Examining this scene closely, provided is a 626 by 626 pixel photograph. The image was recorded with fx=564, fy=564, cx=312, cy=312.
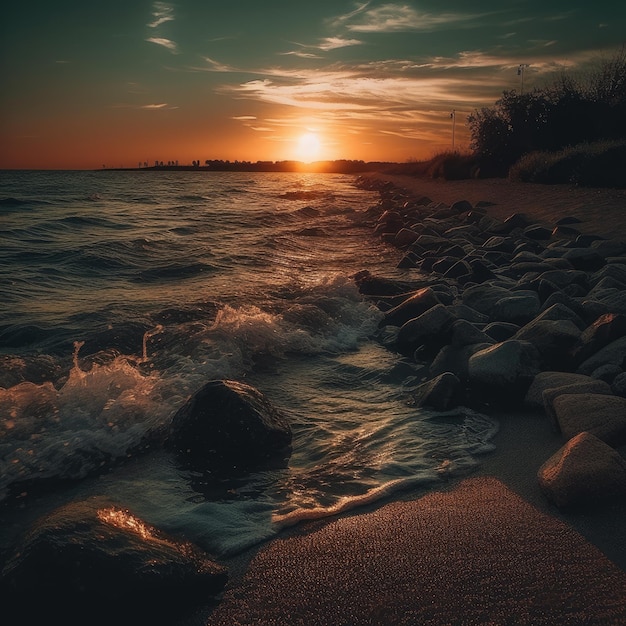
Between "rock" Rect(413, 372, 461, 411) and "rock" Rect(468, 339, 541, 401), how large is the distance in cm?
22

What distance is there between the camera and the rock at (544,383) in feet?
13.3

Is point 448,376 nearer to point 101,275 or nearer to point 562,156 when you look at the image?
point 101,275

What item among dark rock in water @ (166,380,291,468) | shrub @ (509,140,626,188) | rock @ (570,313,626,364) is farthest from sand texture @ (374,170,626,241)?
dark rock in water @ (166,380,291,468)

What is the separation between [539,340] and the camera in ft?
16.3

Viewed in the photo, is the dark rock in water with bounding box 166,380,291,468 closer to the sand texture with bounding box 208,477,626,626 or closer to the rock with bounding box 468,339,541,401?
the sand texture with bounding box 208,477,626,626

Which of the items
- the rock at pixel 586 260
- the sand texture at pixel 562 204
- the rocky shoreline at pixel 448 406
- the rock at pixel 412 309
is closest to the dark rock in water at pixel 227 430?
the rocky shoreline at pixel 448 406

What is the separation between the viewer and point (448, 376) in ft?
14.8

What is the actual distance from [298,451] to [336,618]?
169 centimetres

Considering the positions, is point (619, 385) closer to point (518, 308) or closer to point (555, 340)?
point (555, 340)

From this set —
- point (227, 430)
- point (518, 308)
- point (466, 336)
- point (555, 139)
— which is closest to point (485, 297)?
point (518, 308)

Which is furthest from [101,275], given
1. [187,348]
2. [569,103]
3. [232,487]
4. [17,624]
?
[569,103]

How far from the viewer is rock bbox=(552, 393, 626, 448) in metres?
3.29

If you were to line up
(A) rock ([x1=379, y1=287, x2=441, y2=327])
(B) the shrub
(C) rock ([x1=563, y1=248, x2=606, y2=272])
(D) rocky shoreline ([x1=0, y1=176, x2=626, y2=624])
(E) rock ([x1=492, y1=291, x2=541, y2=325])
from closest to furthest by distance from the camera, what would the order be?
(D) rocky shoreline ([x1=0, y1=176, x2=626, y2=624]) < (E) rock ([x1=492, y1=291, x2=541, y2=325]) < (A) rock ([x1=379, y1=287, x2=441, y2=327]) < (C) rock ([x1=563, y1=248, x2=606, y2=272]) < (B) the shrub

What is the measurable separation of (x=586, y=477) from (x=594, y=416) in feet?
2.28
